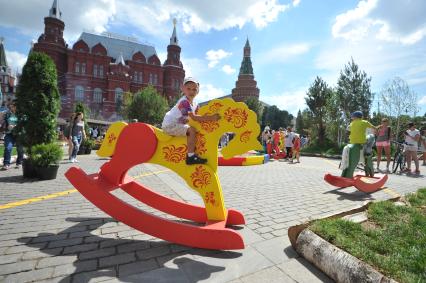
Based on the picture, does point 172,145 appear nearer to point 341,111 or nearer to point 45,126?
point 45,126

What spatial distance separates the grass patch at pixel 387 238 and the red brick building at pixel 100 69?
203 ft

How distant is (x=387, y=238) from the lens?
313cm

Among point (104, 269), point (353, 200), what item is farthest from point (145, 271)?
point (353, 200)

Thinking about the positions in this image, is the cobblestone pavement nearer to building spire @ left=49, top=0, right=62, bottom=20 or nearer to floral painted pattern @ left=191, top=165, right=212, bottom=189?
floral painted pattern @ left=191, top=165, right=212, bottom=189

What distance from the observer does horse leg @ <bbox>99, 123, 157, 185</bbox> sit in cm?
369

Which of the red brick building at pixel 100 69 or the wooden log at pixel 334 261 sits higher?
the red brick building at pixel 100 69

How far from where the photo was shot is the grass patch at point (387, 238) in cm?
243

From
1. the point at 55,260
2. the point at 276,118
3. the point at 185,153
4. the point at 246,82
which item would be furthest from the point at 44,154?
the point at 246,82

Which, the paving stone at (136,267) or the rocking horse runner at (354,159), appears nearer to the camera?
the paving stone at (136,267)

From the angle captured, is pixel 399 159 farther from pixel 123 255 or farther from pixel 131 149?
pixel 123 255

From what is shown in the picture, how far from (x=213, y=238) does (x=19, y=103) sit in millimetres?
6879

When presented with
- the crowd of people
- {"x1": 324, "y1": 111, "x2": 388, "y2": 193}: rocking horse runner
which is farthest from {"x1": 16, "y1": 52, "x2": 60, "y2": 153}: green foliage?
the crowd of people

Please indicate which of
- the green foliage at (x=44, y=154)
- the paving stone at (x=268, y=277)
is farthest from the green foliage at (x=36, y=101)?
the paving stone at (x=268, y=277)

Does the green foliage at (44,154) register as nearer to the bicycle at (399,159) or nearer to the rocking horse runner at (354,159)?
the rocking horse runner at (354,159)
